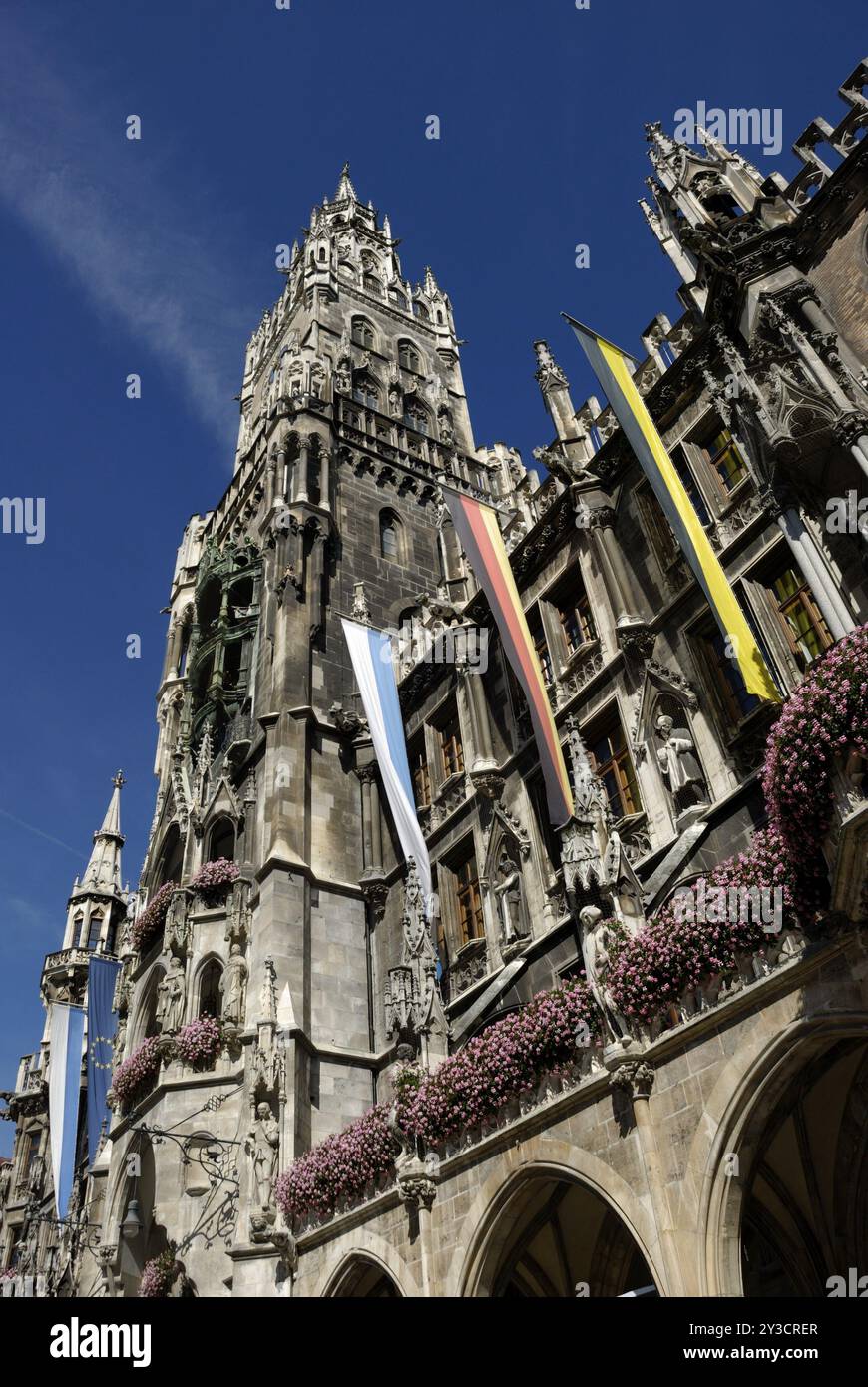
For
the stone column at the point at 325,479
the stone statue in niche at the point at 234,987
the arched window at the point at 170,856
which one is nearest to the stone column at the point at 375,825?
the stone statue in niche at the point at 234,987

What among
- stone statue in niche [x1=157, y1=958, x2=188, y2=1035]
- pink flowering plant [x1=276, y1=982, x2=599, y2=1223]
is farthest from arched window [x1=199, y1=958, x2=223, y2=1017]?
pink flowering plant [x1=276, y1=982, x2=599, y2=1223]

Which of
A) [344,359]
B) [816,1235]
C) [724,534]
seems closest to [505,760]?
[724,534]

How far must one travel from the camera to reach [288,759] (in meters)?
29.4

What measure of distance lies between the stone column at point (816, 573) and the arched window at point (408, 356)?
129ft

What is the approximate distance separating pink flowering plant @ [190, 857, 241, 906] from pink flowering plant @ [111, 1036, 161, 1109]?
13.5 ft

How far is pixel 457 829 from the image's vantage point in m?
26.1

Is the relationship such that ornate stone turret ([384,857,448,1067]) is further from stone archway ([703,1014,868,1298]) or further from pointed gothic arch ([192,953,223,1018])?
pointed gothic arch ([192,953,223,1018])

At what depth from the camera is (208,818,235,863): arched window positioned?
31.7 m

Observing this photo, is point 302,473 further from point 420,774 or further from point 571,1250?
point 571,1250

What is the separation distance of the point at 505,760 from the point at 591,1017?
10.5 m

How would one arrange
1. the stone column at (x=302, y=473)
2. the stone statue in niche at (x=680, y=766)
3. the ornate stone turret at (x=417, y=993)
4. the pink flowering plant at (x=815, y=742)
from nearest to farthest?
the pink flowering plant at (x=815, y=742) < the stone statue in niche at (x=680, y=766) < the ornate stone turret at (x=417, y=993) < the stone column at (x=302, y=473)

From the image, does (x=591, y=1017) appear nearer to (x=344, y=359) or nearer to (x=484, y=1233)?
(x=484, y=1233)

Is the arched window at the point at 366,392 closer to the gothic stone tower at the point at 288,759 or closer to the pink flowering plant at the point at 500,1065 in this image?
the gothic stone tower at the point at 288,759

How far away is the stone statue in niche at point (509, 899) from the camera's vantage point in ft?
74.2
